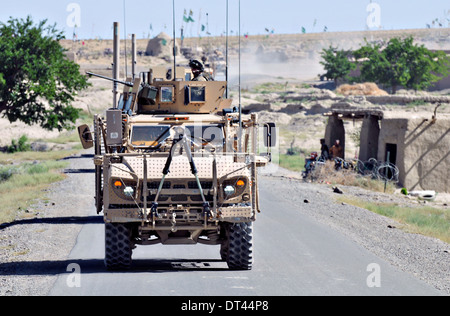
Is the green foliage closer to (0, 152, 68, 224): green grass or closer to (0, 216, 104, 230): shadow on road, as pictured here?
(0, 152, 68, 224): green grass

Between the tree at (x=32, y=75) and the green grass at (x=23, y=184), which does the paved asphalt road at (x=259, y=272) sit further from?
the tree at (x=32, y=75)

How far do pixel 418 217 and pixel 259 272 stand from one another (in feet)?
32.2

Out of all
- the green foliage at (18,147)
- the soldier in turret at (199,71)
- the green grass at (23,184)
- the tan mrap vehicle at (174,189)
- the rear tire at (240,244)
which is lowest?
the green foliage at (18,147)

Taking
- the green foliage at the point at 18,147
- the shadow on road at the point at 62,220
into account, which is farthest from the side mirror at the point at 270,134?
the green foliage at the point at 18,147

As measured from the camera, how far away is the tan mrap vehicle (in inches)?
422

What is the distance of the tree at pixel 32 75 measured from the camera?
3441 cm

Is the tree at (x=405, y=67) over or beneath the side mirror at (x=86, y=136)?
beneath

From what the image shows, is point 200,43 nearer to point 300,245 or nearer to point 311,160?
point 311,160

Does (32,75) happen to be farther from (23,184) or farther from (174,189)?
(174,189)

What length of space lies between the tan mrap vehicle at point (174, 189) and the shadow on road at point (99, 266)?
284mm

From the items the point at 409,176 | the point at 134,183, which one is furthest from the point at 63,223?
the point at 409,176
